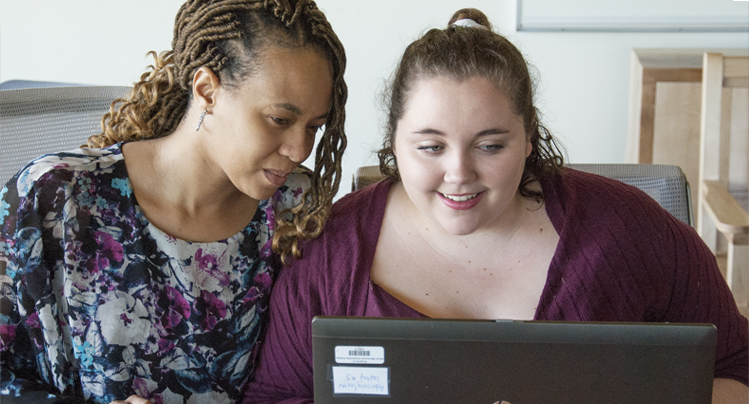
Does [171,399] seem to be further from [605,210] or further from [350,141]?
[350,141]

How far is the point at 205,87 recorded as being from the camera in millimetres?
1110

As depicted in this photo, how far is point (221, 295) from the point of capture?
116cm

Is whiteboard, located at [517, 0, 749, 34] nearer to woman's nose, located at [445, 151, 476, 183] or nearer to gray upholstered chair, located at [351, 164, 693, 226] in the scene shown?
gray upholstered chair, located at [351, 164, 693, 226]

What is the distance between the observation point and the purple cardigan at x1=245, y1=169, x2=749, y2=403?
111cm

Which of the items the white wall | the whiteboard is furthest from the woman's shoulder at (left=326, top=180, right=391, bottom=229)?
the whiteboard

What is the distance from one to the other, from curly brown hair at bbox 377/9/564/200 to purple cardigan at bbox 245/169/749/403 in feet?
0.40

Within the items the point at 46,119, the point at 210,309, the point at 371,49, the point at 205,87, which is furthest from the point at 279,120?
the point at 371,49

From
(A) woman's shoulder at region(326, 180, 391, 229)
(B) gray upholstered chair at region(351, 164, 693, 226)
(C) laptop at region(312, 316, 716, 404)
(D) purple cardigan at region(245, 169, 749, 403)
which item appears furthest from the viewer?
(B) gray upholstered chair at region(351, 164, 693, 226)

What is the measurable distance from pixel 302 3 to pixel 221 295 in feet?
1.75

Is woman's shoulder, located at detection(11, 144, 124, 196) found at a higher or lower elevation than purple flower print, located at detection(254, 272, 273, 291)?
higher

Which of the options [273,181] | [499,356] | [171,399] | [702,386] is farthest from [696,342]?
[171,399]

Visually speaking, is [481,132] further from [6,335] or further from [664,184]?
[6,335]

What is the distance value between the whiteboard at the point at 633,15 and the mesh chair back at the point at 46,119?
1796mm

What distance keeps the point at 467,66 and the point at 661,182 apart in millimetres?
589
